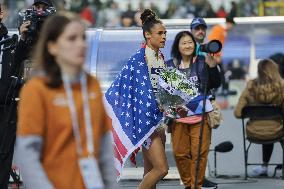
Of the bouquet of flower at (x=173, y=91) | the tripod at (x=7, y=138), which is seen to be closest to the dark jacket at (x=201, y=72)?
the bouquet of flower at (x=173, y=91)

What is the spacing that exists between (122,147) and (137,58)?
0.93 m

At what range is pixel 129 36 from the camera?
13.1m

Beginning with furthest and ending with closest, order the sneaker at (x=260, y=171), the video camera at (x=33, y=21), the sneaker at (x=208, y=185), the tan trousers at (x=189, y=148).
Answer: the sneaker at (x=260, y=171), the sneaker at (x=208, y=185), the tan trousers at (x=189, y=148), the video camera at (x=33, y=21)

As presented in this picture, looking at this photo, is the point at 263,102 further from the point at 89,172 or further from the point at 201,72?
the point at 89,172

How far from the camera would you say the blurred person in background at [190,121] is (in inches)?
448

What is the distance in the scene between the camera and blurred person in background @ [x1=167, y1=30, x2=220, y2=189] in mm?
11383

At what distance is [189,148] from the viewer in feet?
38.0

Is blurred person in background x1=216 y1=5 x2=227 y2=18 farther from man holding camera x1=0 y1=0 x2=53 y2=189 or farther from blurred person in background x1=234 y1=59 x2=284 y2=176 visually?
man holding camera x1=0 y1=0 x2=53 y2=189

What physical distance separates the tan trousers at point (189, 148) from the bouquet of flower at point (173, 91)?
0.25m

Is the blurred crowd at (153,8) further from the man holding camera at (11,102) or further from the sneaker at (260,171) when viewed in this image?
the man holding camera at (11,102)

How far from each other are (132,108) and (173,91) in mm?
459

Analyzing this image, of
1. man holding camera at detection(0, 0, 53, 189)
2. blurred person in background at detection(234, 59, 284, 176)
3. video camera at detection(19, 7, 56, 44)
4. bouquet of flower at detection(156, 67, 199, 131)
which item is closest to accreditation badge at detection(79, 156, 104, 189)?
video camera at detection(19, 7, 56, 44)

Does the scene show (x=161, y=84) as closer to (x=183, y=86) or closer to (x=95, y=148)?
(x=183, y=86)

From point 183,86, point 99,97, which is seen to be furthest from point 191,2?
point 99,97
